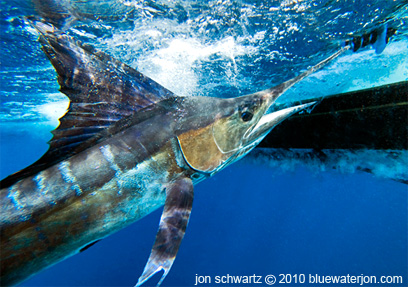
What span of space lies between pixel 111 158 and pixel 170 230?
0.85 meters

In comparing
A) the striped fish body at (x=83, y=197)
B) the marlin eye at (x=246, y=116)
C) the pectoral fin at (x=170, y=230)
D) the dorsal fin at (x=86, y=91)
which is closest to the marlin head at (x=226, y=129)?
A: the marlin eye at (x=246, y=116)

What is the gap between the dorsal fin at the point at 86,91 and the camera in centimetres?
184

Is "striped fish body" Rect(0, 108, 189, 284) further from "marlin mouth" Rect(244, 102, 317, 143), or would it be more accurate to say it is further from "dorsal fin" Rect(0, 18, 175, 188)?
"marlin mouth" Rect(244, 102, 317, 143)

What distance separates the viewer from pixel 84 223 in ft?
5.53

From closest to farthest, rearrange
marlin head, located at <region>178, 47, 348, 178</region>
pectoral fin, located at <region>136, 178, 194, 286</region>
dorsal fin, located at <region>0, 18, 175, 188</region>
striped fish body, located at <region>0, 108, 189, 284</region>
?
pectoral fin, located at <region>136, 178, 194, 286</region> → striped fish body, located at <region>0, 108, 189, 284</region> → dorsal fin, located at <region>0, 18, 175, 188</region> → marlin head, located at <region>178, 47, 348, 178</region>

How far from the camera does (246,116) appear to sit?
2039 mm

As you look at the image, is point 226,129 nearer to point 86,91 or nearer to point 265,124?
point 265,124

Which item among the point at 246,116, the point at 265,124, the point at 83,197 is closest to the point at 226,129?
the point at 246,116

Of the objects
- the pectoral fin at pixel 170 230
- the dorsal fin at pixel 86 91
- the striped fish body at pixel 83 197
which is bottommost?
the pectoral fin at pixel 170 230

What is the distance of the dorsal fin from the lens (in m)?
1.84

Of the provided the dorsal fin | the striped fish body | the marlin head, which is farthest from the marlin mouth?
the dorsal fin

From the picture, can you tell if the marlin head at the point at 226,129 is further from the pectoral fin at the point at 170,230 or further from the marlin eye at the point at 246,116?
the pectoral fin at the point at 170,230

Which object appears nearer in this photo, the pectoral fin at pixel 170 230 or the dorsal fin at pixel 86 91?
the pectoral fin at pixel 170 230

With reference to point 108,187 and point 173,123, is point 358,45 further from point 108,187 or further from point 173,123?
point 108,187
